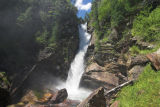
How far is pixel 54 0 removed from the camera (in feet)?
90.2

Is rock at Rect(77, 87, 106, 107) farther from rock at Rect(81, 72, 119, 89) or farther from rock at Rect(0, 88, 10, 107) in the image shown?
rock at Rect(0, 88, 10, 107)

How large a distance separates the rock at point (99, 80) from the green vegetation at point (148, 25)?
5.40m

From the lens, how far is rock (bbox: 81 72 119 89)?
12.5 m

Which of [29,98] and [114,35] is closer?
[114,35]

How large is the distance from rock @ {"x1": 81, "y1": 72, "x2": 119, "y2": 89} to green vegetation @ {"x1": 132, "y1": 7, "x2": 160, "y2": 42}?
5.40 m

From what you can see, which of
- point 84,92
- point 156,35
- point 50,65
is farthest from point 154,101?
point 50,65

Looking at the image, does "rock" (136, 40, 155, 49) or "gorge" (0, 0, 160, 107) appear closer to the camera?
"gorge" (0, 0, 160, 107)

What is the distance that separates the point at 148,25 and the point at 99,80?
7768 mm

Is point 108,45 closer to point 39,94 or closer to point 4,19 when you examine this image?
point 39,94

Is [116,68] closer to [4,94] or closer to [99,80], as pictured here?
[99,80]

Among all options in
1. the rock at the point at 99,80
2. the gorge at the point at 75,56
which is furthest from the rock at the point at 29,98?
the rock at the point at 99,80

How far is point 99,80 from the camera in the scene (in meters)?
13.3

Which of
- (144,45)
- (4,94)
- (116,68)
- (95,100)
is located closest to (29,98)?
(4,94)

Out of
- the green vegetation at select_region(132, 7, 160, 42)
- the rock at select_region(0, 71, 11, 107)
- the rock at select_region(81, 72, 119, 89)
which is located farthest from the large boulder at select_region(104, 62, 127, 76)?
the rock at select_region(0, 71, 11, 107)
